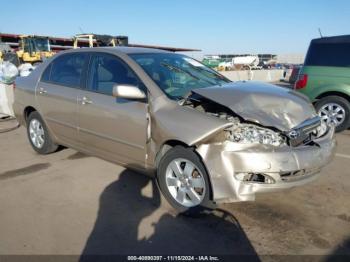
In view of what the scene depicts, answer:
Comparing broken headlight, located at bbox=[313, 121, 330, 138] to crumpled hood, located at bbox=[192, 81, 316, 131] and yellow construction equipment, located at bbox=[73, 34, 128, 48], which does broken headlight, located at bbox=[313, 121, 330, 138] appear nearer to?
crumpled hood, located at bbox=[192, 81, 316, 131]

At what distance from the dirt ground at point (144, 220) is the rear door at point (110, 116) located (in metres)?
0.48

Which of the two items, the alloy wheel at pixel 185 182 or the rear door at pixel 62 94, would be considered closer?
the alloy wheel at pixel 185 182

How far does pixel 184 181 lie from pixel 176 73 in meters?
1.48

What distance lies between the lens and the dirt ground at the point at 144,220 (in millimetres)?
3023

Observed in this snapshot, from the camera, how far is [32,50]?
2522cm

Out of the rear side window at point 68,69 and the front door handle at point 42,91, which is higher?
the rear side window at point 68,69

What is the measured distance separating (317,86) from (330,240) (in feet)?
16.1

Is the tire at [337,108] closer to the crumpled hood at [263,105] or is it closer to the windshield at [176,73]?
the windshield at [176,73]

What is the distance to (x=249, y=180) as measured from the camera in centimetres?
317

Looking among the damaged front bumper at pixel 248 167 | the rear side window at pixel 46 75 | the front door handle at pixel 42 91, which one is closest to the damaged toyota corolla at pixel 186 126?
the damaged front bumper at pixel 248 167

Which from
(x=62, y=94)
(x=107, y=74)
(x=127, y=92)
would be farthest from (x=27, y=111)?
(x=127, y=92)

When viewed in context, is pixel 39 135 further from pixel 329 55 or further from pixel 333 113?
pixel 329 55

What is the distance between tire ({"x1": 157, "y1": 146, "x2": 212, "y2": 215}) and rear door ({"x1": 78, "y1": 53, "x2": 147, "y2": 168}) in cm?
40

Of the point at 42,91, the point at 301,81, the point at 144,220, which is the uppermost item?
the point at 301,81
